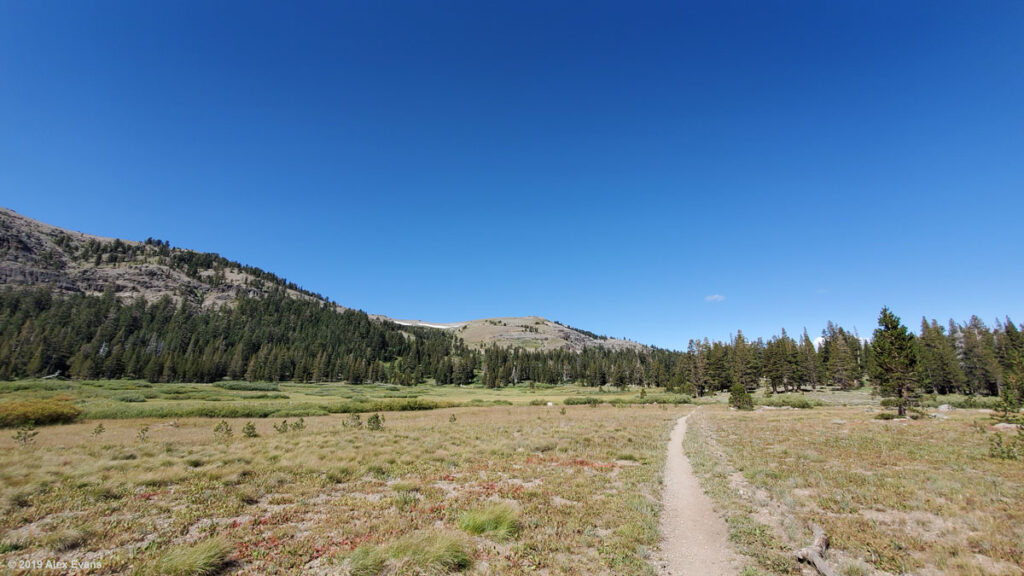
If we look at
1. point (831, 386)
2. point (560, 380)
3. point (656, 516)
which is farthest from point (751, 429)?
point (560, 380)

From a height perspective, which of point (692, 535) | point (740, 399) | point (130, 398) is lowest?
point (130, 398)

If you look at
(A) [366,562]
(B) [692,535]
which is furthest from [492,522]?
(B) [692,535]

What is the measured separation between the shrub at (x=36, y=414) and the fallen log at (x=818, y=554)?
5574 cm

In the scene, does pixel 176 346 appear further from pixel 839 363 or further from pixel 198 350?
pixel 839 363

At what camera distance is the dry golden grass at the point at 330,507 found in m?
8.59

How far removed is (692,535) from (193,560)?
12471mm

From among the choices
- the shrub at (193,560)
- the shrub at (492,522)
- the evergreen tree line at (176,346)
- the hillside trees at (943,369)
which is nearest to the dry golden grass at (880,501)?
the shrub at (492,522)

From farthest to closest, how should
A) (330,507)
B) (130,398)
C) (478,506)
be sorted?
1. (130,398)
2. (330,507)
3. (478,506)

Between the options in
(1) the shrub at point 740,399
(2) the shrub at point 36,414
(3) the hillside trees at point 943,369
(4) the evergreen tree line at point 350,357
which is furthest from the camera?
(4) the evergreen tree line at point 350,357

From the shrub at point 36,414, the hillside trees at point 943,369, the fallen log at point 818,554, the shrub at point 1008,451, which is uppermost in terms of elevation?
the hillside trees at point 943,369

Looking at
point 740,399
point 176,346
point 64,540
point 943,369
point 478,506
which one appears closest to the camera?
point 64,540

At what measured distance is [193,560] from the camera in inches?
306

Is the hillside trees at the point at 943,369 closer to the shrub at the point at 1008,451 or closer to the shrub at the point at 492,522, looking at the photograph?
the shrub at the point at 1008,451

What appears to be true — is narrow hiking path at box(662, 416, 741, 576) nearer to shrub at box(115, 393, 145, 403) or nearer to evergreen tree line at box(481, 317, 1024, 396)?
evergreen tree line at box(481, 317, 1024, 396)
